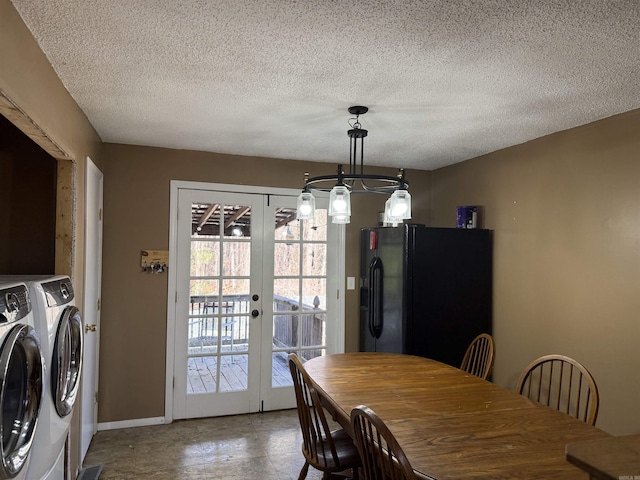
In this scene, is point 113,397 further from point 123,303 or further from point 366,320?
point 366,320

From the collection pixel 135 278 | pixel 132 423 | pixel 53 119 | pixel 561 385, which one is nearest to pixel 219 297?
pixel 135 278

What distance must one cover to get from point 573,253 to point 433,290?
3.29ft

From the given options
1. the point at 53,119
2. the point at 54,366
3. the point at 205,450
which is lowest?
the point at 205,450

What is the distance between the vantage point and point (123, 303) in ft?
11.7

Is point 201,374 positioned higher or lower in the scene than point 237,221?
lower

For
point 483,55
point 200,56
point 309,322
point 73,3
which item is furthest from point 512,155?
point 73,3

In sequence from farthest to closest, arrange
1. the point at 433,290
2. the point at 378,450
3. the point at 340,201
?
the point at 433,290 → the point at 340,201 → the point at 378,450

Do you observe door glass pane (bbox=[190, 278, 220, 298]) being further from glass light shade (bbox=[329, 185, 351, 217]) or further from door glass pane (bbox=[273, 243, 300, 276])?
glass light shade (bbox=[329, 185, 351, 217])

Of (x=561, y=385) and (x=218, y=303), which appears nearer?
(x=561, y=385)

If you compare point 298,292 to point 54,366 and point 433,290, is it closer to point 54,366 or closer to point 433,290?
point 433,290

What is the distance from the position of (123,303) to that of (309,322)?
5.32ft

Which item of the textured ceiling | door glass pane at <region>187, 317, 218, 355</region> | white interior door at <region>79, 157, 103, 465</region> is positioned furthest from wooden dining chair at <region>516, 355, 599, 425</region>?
white interior door at <region>79, 157, 103, 465</region>

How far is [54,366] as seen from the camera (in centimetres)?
193

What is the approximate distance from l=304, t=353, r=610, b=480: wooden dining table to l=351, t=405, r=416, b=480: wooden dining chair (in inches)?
3.0
